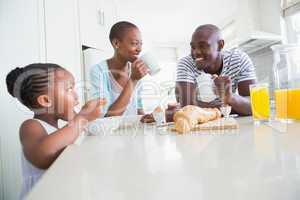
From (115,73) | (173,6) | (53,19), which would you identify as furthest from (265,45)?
(53,19)

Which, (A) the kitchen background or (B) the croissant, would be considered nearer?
(B) the croissant

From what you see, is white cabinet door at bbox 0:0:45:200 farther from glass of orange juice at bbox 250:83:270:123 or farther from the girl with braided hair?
glass of orange juice at bbox 250:83:270:123

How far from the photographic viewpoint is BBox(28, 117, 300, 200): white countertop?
0.75ft

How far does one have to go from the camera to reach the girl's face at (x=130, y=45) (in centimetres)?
117

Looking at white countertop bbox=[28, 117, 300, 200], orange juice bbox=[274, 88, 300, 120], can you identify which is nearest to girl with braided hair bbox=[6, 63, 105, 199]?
white countertop bbox=[28, 117, 300, 200]

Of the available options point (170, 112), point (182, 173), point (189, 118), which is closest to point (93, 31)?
point (170, 112)

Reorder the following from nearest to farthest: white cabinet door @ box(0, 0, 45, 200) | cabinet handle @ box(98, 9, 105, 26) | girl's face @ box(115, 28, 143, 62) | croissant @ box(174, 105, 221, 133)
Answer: croissant @ box(174, 105, 221, 133) < white cabinet door @ box(0, 0, 45, 200) < girl's face @ box(115, 28, 143, 62) < cabinet handle @ box(98, 9, 105, 26)

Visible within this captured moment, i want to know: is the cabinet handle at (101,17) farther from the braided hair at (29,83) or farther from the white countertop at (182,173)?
the white countertop at (182,173)

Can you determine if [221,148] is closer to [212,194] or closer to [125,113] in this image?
[212,194]

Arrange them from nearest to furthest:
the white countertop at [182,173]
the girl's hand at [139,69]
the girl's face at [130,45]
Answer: the white countertop at [182,173]
the girl's hand at [139,69]
the girl's face at [130,45]

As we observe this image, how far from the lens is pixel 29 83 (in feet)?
2.22

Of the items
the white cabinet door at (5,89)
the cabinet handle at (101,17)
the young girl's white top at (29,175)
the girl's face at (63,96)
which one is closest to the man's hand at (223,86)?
the girl's face at (63,96)

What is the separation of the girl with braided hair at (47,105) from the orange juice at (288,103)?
1.88 ft

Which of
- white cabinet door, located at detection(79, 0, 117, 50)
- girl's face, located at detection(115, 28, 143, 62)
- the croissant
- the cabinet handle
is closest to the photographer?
the croissant
